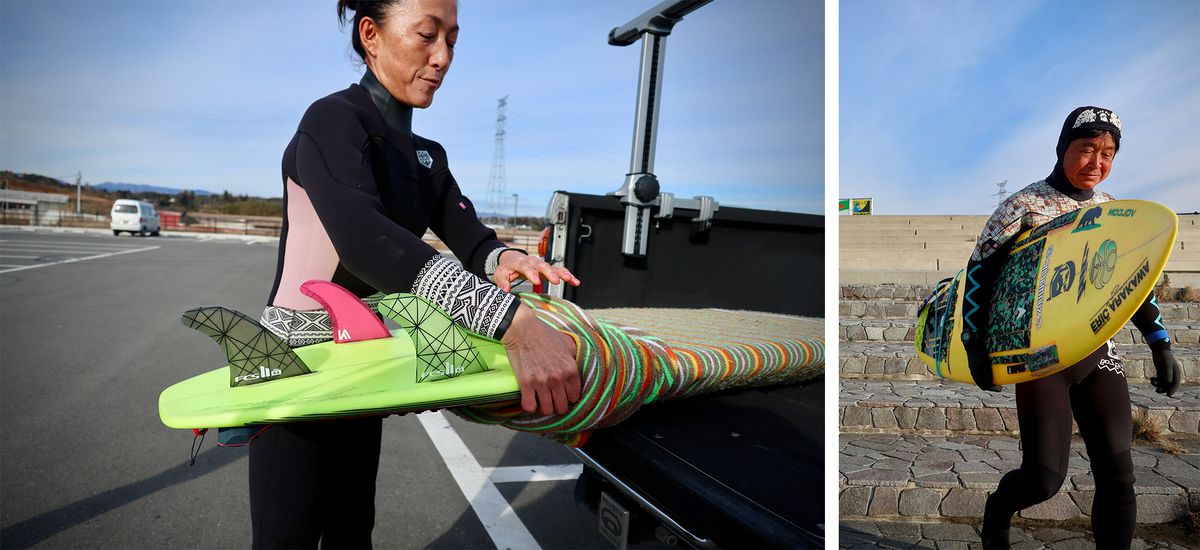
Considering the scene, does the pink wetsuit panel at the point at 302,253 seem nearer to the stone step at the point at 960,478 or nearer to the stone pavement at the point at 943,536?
the stone pavement at the point at 943,536

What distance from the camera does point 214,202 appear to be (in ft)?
3.12

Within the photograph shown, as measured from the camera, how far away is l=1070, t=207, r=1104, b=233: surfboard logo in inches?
53.4

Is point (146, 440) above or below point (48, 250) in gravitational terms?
below

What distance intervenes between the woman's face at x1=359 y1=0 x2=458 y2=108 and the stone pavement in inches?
82.6

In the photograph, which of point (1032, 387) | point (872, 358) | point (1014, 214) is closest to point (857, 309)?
point (872, 358)

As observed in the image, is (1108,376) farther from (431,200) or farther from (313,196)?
(313,196)

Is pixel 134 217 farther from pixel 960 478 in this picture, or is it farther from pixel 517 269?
pixel 960 478

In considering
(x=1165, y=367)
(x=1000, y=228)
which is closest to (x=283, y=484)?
(x=1000, y=228)

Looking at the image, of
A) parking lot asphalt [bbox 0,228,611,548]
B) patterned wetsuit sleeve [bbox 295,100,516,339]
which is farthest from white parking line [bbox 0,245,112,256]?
patterned wetsuit sleeve [bbox 295,100,516,339]

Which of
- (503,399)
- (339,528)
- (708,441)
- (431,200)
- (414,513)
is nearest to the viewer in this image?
(503,399)

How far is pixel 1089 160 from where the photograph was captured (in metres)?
1.42

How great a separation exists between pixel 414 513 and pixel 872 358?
221 cm

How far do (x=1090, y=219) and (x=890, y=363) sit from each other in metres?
1.64

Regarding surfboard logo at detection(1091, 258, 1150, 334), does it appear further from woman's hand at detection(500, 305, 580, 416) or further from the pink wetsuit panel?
the pink wetsuit panel
